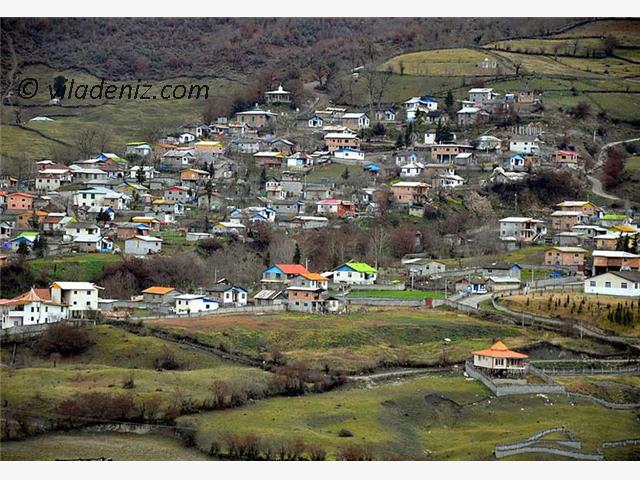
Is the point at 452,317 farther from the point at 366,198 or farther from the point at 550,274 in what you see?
the point at 366,198

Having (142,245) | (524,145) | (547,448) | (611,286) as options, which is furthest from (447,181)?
(547,448)

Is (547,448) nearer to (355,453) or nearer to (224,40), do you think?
(355,453)

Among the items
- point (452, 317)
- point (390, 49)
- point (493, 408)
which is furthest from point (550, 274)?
point (390, 49)

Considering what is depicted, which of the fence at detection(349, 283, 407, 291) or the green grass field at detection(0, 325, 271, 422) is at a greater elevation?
the fence at detection(349, 283, 407, 291)

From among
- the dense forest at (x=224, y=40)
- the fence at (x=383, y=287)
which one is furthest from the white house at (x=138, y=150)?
the fence at (x=383, y=287)

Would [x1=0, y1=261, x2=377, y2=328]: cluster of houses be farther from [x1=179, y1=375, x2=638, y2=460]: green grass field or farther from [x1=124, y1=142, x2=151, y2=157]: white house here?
[x1=124, y1=142, x2=151, y2=157]: white house

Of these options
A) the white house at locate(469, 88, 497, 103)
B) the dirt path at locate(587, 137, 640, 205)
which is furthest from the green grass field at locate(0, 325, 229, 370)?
the white house at locate(469, 88, 497, 103)

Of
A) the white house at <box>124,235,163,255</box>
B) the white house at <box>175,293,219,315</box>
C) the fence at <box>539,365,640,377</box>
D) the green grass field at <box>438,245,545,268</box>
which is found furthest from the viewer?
the green grass field at <box>438,245,545,268</box>
